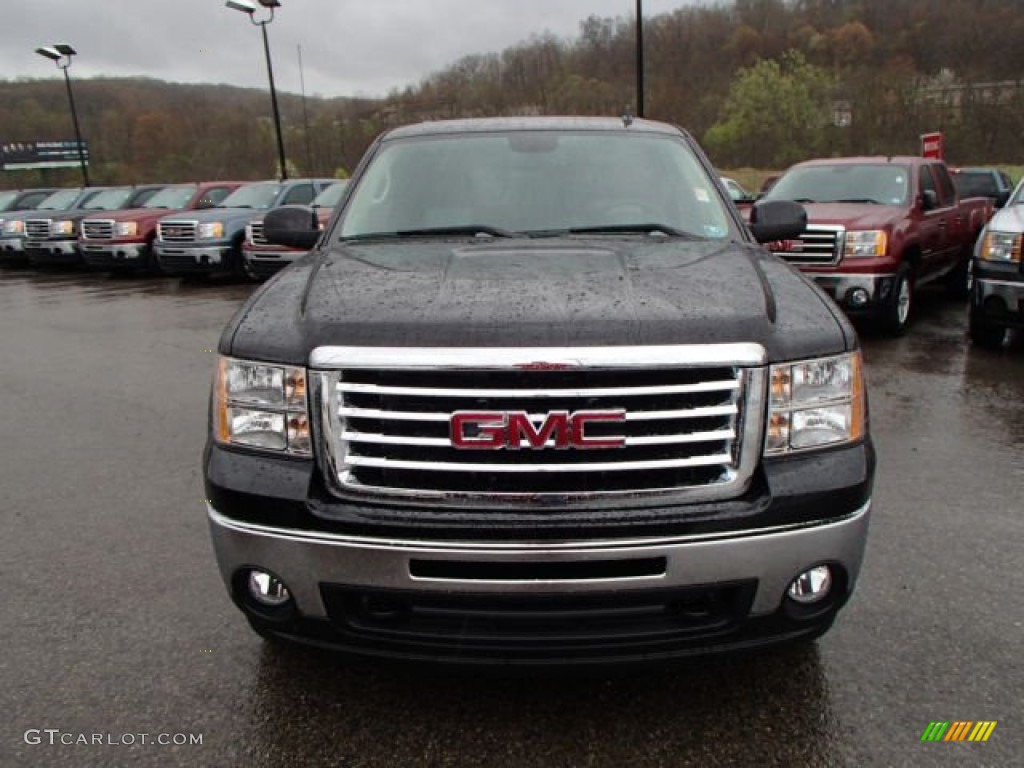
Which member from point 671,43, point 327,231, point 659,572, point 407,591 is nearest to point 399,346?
point 407,591

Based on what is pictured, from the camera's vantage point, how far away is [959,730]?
94.1 inches

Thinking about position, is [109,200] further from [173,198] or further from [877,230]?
[877,230]

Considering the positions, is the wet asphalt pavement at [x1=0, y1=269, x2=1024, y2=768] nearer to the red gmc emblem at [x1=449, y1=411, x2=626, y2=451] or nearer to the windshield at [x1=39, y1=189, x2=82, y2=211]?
the red gmc emblem at [x1=449, y1=411, x2=626, y2=451]

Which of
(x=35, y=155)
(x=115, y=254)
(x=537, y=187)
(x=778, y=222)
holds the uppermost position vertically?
(x=35, y=155)

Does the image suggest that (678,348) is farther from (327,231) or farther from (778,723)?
(327,231)

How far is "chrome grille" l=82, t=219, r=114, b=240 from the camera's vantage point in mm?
16188

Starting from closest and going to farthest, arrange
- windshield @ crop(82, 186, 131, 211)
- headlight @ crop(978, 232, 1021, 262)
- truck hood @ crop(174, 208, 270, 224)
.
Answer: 1. headlight @ crop(978, 232, 1021, 262)
2. truck hood @ crop(174, 208, 270, 224)
3. windshield @ crop(82, 186, 131, 211)

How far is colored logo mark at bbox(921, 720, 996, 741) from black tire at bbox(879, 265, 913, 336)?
20.5ft

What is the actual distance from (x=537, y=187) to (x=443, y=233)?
49 centimetres

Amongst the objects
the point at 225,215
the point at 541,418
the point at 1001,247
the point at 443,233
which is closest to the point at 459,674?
the point at 541,418

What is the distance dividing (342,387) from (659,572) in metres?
0.94

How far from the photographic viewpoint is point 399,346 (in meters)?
2.13

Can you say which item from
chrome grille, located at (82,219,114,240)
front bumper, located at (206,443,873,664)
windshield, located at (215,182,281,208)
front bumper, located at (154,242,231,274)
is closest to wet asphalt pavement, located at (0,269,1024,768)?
front bumper, located at (206,443,873,664)

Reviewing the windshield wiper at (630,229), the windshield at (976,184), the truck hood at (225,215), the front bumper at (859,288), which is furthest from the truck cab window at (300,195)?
the windshield wiper at (630,229)
